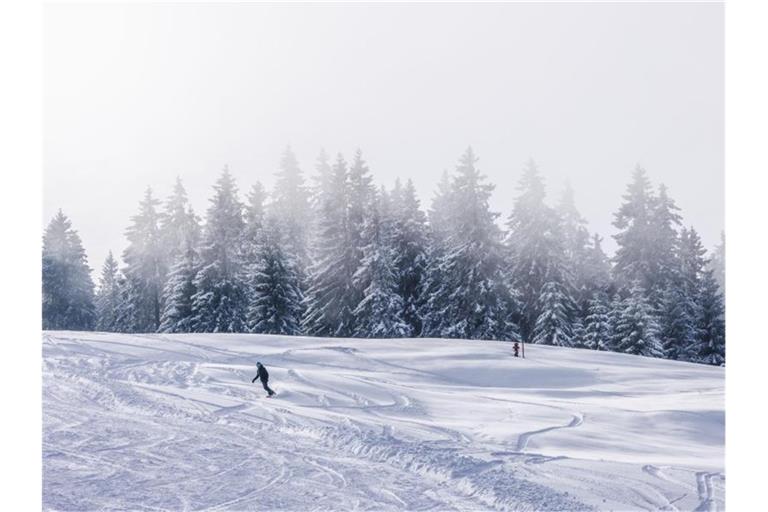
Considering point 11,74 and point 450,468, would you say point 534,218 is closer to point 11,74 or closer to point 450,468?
point 450,468

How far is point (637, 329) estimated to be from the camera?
41250 mm

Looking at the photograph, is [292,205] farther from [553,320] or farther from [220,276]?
[553,320]

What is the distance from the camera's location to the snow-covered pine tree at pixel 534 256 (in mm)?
45250

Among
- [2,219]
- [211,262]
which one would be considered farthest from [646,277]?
[2,219]

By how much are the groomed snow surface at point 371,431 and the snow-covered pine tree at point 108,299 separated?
36502 mm

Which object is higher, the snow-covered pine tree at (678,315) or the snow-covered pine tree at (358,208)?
the snow-covered pine tree at (358,208)

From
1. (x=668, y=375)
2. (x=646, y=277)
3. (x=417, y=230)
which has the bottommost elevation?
(x=668, y=375)

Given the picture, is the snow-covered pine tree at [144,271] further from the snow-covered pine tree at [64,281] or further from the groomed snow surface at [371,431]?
the groomed snow surface at [371,431]

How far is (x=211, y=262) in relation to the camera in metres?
48.2

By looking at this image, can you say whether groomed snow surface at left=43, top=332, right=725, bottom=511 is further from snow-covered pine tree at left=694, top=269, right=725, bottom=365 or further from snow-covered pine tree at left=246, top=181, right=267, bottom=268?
snow-covered pine tree at left=246, top=181, right=267, bottom=268

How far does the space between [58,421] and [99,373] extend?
7466mm

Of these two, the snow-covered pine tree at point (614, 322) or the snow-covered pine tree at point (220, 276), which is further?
the snow-covered pine tree at point (220, 276)

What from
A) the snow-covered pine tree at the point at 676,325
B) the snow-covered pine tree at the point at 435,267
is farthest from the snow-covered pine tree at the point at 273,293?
the snow-covered pine tree at the point at 676,325

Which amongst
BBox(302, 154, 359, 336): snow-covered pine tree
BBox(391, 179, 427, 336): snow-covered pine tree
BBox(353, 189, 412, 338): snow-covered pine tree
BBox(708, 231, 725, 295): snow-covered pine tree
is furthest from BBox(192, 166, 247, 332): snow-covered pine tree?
BBox(708, 231, 725, 295): snow-covered pine tree
